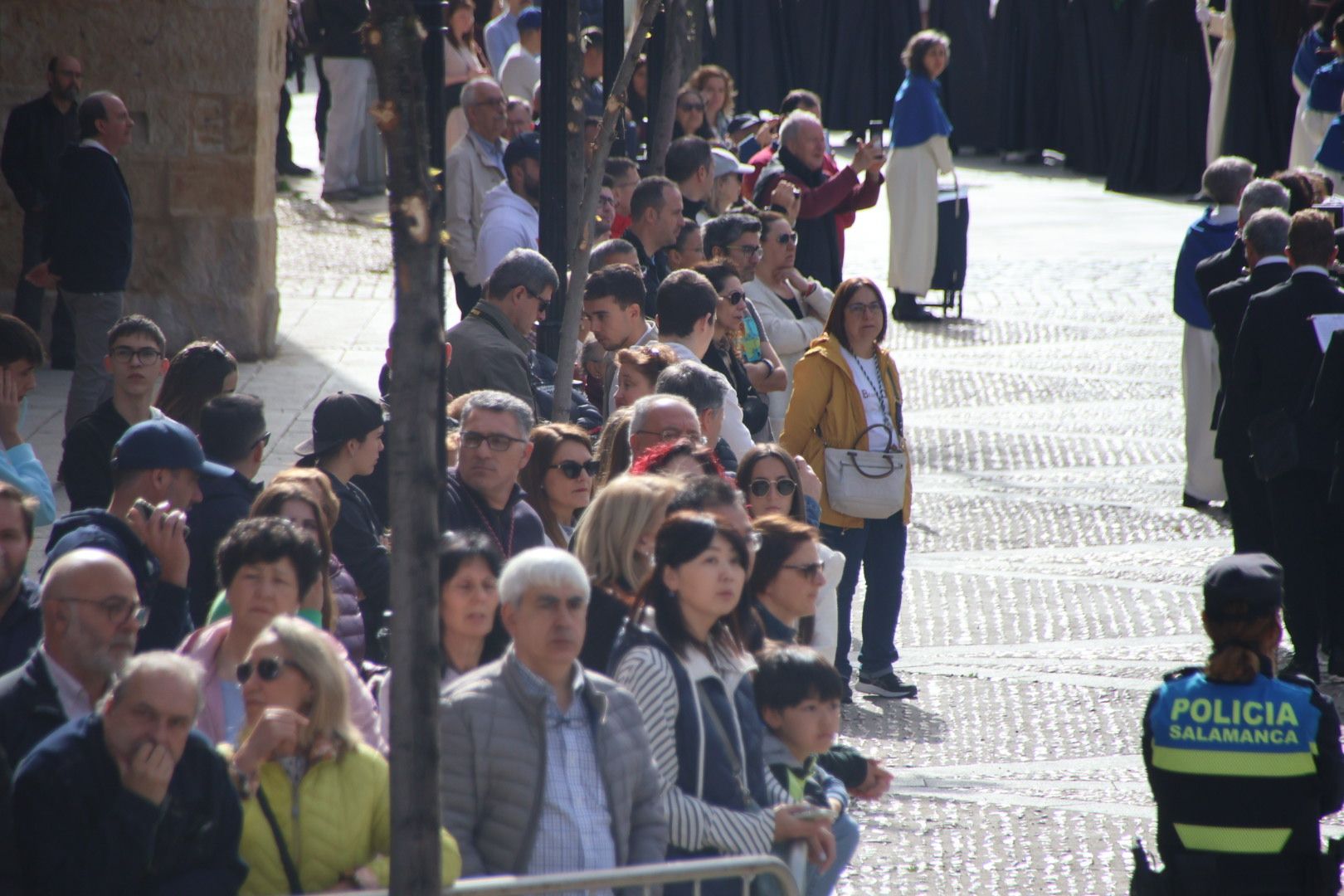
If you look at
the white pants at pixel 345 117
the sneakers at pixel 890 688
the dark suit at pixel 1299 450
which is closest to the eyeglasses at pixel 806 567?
the sneakers at pixel 890 688

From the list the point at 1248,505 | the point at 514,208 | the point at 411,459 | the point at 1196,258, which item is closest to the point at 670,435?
the point at 411,459

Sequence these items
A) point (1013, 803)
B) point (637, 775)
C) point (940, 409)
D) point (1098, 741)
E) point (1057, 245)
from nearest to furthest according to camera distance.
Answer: point (637, 775), point (1013, 803), point (1098, 741), point (940, 409), point (1057, 245)

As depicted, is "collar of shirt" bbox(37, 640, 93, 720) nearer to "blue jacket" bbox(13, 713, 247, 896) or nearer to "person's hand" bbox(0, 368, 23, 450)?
"blue jacket" bbox(13, 713, 247, 896)

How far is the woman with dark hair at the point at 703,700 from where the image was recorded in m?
4.37

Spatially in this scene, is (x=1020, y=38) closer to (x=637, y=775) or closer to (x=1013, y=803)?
(x=1013, y=803)

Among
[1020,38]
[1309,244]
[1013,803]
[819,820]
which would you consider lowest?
[1013,803]

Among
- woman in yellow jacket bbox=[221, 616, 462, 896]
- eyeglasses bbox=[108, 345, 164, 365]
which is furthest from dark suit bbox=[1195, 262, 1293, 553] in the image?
woman in yellow jacket bbox=[221, 616, 462, 896]

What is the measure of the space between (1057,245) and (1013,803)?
579 inches

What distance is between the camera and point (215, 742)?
432cm

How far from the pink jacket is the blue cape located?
41.2ft

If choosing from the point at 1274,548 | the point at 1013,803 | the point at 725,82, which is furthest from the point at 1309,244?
the point at 725,82

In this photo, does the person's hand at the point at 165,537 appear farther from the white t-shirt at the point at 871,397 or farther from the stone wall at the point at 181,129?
the stone wall at the point at 181,129

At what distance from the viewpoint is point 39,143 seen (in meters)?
11.2

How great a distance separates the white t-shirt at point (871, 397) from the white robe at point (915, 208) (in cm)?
882
